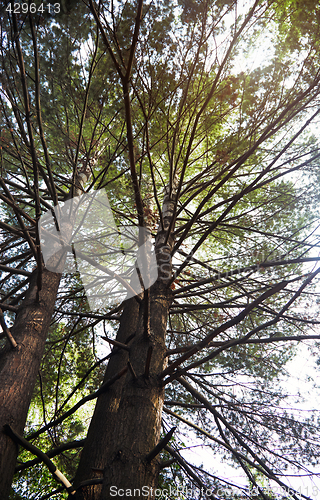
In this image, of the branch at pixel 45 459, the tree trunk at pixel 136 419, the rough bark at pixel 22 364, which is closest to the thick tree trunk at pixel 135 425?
the tree trunk at pixel 136 419

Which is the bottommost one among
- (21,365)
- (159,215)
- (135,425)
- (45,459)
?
(45,459)

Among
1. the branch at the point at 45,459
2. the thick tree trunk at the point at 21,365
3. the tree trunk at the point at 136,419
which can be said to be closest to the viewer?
the tree trunk at the point at 136,419

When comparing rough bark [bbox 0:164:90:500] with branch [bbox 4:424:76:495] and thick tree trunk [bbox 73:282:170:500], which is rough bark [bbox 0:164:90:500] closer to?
branch [bbox 4:424:76:495]

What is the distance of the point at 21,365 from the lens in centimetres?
228

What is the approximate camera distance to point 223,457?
3.90 metres

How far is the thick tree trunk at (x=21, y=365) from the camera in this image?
1890 mm

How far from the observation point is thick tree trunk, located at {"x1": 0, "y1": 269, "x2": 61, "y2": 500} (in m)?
1.89

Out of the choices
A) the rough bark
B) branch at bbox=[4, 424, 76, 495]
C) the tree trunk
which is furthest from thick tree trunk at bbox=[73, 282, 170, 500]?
the rough bark

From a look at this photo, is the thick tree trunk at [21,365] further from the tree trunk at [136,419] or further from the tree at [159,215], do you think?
the tree trunk at [136,419]

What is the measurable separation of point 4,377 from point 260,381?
330cm

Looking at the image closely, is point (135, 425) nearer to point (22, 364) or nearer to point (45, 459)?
point (45, 459)

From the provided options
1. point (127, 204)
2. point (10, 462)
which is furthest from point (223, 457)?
point (127, 204)

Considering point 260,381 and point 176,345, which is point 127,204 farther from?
point 260,381

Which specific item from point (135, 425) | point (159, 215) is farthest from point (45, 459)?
point (159, 215)
